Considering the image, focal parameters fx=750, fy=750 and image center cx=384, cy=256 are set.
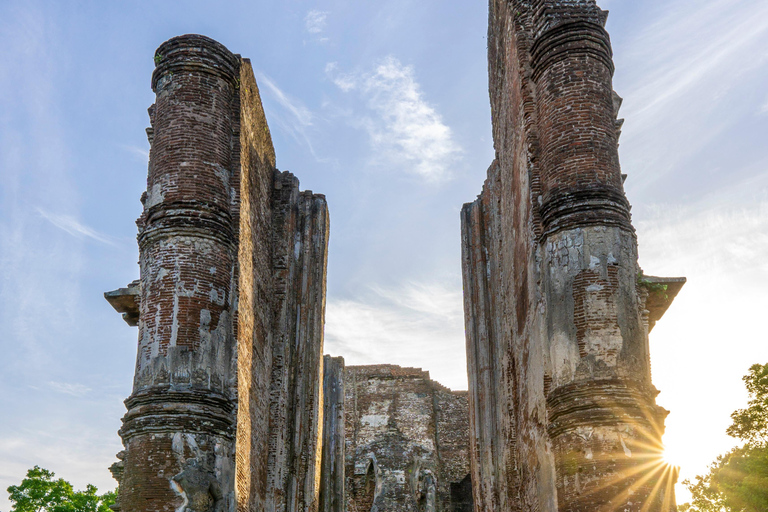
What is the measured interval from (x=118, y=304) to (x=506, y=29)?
5742mm

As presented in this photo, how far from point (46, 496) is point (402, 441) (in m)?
9.35

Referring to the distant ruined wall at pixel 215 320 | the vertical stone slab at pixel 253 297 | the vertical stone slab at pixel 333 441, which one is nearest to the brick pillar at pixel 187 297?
the distant ruined wall at pixel 215 320

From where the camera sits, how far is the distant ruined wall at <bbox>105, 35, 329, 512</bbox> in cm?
690

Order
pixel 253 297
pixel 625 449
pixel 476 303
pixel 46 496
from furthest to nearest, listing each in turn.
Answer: pixel 46 496
pixel 476 303
pixel 253 297
pixel 625 449

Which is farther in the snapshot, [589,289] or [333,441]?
[333,441]

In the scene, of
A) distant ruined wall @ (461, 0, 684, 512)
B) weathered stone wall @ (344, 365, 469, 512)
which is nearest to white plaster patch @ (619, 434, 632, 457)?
Result: distant ruined wall @ (461, 0, 684, 512)

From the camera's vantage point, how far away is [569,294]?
267 inches

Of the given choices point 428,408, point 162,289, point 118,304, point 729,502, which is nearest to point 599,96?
point 162,289

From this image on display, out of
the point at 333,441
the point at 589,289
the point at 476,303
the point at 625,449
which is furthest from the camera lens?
the point at 333,441

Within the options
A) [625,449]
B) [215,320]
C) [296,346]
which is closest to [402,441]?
[296,346]

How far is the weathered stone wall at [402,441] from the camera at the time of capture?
19.6 metres

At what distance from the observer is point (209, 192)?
25.7ft

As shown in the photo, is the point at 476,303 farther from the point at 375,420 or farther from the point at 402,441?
the point at 375,420

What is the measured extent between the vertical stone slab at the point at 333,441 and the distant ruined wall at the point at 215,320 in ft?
5.82
